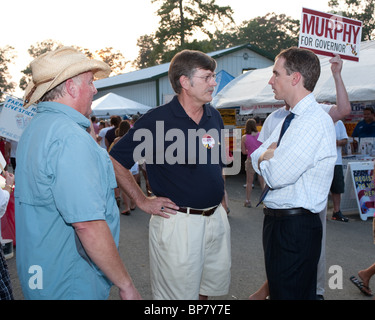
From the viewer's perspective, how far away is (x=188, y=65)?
2854 millimetres

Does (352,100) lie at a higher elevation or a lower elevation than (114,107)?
higher

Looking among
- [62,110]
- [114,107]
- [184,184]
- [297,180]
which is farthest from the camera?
[114,107]

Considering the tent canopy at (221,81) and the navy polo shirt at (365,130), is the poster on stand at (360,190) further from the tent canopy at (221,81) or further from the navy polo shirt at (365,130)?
the tent canopy at (221,81)

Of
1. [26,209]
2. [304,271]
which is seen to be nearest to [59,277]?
[26,209]

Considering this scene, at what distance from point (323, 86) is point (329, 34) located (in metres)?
4.14

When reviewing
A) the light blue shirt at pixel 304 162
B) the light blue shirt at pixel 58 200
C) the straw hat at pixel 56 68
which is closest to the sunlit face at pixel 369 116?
the light blue shirt at pixel 304 162

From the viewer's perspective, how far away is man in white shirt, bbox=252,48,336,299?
226cm

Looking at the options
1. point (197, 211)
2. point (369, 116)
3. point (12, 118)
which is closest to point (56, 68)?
point (197, 211)

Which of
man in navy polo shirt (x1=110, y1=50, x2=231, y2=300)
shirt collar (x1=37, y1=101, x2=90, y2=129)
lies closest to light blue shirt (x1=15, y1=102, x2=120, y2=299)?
shirt collar (x1=37, y1=101, x2=90, y2=129)

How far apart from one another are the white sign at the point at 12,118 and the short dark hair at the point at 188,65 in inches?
136

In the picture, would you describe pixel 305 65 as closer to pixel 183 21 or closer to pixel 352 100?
pixel 352 100

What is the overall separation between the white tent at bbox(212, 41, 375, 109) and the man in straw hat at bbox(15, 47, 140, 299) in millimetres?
7528

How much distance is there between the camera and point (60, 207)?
1.60 metres

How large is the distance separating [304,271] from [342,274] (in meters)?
2.57
